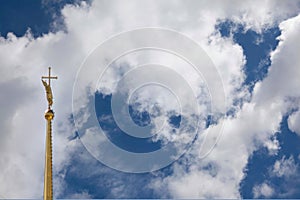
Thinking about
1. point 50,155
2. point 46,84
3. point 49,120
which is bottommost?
point 50,155

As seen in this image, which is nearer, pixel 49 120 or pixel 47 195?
pixel 47 195

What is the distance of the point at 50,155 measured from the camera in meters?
100

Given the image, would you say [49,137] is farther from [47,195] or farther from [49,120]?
[47,195]

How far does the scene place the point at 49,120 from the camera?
10588 centimetres

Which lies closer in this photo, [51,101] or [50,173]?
[50,173]

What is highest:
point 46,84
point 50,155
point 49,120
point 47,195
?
point 46,84

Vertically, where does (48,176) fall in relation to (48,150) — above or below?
below

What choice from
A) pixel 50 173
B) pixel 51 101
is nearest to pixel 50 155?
pixel 50 173

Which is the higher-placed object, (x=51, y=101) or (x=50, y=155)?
(x=51, y=101)

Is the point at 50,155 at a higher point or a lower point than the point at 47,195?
Answer: higher

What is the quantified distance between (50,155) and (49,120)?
7.90 metres

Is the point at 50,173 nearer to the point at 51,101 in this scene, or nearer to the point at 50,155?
the point at 50,155

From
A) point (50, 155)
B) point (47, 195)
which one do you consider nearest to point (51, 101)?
point (50, 155)

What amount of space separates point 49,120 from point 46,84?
6785 millimetres
